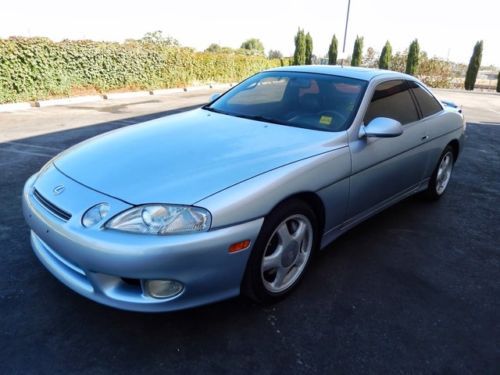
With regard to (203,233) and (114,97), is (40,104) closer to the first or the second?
(114,97)

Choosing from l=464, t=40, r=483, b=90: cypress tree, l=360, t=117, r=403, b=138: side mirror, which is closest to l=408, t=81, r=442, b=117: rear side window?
l=360, t=117, r=403, b=138: side mirror

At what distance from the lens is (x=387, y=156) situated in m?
3.14

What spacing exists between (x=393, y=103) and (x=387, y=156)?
57cm

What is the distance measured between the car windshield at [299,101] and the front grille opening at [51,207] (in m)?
1.63

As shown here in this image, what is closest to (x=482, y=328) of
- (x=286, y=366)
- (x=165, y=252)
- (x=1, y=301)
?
(x=286, y=366)

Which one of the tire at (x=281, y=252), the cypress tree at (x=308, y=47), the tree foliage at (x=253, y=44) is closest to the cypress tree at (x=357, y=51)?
the cypress tree at (x=308, y=47)

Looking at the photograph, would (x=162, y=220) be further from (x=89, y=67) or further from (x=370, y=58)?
(x=370, y=58)

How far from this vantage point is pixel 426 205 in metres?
4.35

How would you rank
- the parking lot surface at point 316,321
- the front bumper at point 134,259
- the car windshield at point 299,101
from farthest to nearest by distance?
the car windshield at point 299,101, the parking lot surface at point 316,321, the front bumper at point 134,259

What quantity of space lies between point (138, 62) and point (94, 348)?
15.1 metres

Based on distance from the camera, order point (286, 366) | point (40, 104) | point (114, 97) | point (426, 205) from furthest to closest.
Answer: point (114, 97) → point (40, 104) → point (426, 205) → point (286, 366)

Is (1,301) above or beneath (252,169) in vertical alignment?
beneath

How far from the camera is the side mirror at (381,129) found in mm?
2826

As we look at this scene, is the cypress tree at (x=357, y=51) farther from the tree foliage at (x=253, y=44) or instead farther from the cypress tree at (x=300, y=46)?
the tree foliage at (x=253, y=44)
